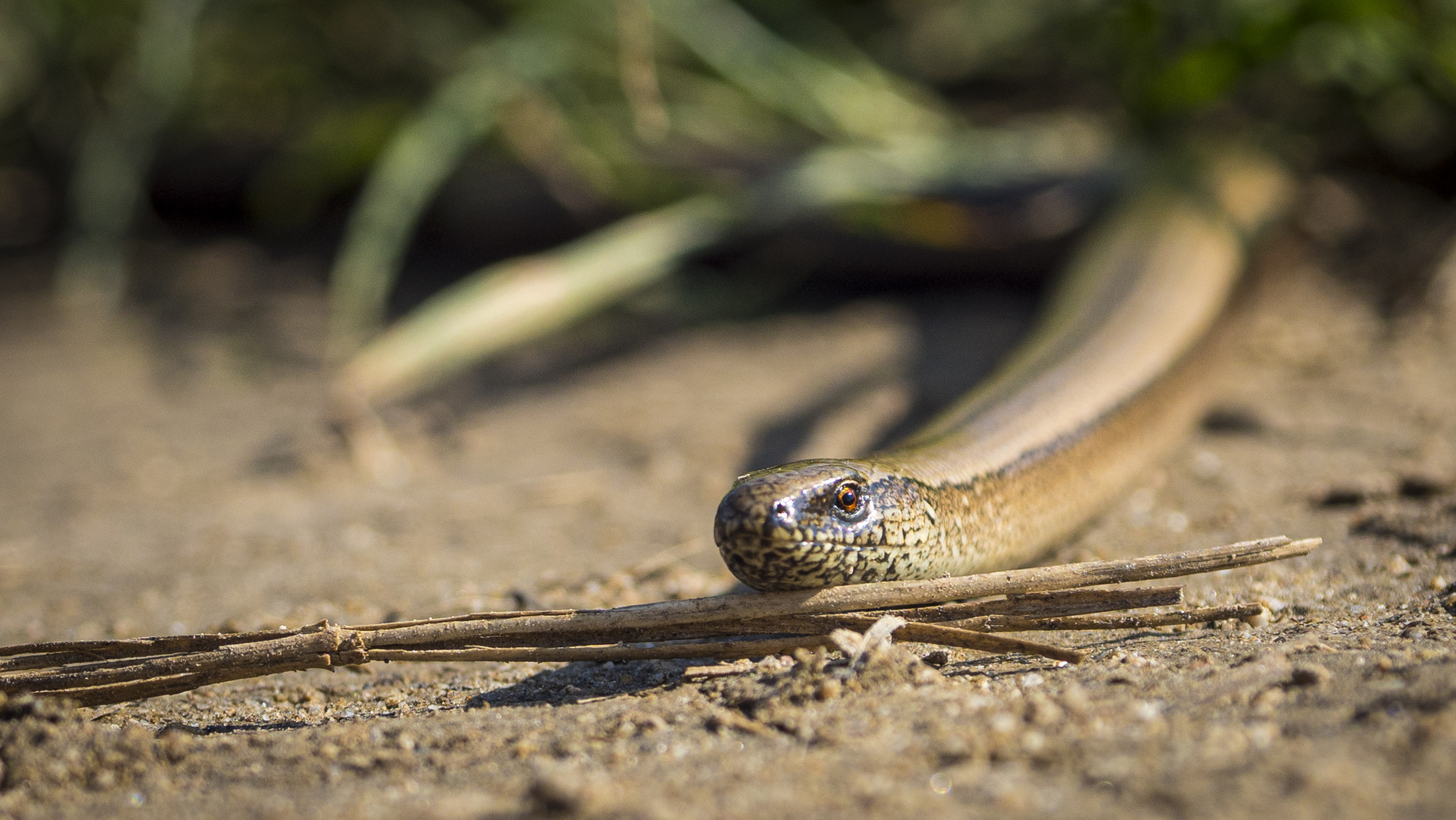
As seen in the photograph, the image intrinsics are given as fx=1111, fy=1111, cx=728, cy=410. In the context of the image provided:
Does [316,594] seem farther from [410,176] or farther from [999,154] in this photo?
[999,154]

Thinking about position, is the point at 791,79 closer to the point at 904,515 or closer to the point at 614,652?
the point at 904,515

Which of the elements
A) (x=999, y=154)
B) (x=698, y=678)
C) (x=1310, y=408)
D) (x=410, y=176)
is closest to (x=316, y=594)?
(x=698, y=678)

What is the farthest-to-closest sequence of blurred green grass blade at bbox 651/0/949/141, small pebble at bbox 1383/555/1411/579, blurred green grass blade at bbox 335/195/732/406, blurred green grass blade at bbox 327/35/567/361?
blurred green grass blade at bbox 651/0/949/141 < blurred green grass blade at bbox 327/35/567/361 < blurred green grass blade at bbox 335/195/732/406 < small pebble at bbox 1383/555/1411/579

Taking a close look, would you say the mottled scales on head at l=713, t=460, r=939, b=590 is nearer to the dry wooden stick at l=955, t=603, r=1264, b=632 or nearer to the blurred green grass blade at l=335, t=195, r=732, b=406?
the dry wooden stick at l=955, t=603, r=1264, b=632

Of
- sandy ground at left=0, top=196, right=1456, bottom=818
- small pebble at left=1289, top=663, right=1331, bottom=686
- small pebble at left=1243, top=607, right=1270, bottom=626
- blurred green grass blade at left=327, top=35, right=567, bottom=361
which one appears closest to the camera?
sandy ground at left=0, top=196, right=1456, bottom=818

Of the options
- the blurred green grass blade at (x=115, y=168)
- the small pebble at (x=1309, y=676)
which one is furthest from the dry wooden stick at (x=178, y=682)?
the blurred green grass blade at (x=115, y=168)

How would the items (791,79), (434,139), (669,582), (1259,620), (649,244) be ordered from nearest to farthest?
1. (1259,620)
2. (669,582)
3. (649,244)
4. (434,139)
5. (791,79)

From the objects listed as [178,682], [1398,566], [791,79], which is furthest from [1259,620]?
[791,79]

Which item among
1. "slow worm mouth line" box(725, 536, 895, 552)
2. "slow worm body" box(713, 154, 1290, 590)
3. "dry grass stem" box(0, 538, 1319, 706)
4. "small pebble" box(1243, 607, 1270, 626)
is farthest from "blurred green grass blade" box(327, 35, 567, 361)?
"small pebble" box(1243, 607, 1270, 626)
